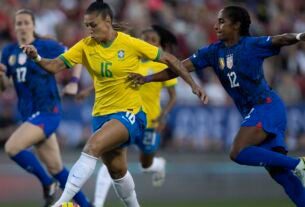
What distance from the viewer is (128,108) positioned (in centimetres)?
1087

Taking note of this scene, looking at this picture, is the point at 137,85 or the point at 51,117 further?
the point at 51,117

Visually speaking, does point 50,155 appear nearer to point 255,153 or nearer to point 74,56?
point 74,56

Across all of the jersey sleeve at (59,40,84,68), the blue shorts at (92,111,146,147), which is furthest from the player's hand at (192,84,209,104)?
the jersey sleeve at (59,40,84,68)

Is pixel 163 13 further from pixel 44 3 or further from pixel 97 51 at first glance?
pixel 97 51

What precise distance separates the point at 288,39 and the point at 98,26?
7.00ft

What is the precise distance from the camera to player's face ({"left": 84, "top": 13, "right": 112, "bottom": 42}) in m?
10.6

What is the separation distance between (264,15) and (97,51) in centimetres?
1131

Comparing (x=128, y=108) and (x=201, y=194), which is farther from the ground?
(x=128, y=108)

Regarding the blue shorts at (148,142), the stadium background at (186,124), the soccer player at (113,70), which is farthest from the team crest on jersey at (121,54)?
the stadium background at (186,124)

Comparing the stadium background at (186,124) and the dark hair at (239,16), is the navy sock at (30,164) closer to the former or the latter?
the stadium background at (186,124)

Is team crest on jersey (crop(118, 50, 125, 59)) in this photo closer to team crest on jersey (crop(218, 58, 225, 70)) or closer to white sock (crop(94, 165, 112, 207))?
team crest on jersey (crop(218, 58, 225, 70))

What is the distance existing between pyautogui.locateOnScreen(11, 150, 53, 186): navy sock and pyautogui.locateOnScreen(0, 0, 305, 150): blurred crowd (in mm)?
4551

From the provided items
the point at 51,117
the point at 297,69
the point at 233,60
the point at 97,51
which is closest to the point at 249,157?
the point at 233,60

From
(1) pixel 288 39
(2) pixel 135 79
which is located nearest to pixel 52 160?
(2) pixel 135 79
